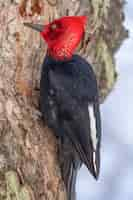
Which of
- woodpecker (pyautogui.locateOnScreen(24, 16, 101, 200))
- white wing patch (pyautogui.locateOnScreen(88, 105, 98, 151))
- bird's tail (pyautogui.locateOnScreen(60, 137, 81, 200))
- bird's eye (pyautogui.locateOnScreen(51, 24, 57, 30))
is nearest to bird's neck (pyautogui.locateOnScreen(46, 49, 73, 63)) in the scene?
woodpecker (pyautogui.locateOnScreen(24, 16, 101, 200))

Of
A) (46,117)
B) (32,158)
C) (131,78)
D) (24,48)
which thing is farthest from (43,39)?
(131,78)

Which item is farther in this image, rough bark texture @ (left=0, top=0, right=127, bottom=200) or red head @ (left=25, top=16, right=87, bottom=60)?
red head @ (left=25, top=16, right=87, bottom=60)

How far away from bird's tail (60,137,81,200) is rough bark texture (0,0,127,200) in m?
0.03

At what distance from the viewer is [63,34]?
146 inches

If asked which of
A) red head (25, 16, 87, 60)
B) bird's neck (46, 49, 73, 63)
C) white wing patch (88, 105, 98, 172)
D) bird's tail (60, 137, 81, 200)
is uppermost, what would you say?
red head (25, 16, 87, 60)

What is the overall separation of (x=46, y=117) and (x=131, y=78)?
6.58ft

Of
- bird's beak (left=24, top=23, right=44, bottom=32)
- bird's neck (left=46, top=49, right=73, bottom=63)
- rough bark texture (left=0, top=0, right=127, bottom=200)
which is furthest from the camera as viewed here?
bird's neck (left=46, top=49, right=73, bottom=63)

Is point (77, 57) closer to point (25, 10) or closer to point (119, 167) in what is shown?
point (25, 10)

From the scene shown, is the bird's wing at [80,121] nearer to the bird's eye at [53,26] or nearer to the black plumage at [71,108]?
the black plumage at [71,108]

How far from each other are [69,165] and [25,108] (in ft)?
1.19

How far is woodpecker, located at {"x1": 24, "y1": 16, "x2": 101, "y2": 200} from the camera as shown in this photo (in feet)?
A: 12.0

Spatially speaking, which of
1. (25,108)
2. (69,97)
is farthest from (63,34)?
(25,108)

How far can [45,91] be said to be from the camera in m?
3.76

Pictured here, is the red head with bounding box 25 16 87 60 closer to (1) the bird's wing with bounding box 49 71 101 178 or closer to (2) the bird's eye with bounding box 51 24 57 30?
(2) the bird's eye with bounding box 51 24 57 30
